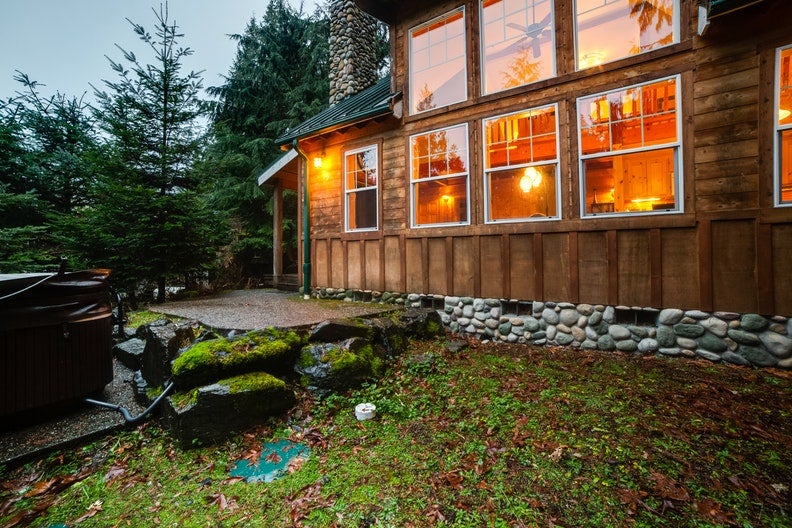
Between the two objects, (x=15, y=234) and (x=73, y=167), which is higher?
(x=73, y=167)

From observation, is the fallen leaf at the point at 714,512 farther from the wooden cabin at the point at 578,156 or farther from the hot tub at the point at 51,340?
the hot tub at the point at 51,340

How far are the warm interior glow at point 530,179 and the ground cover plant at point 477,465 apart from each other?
3.01 metres

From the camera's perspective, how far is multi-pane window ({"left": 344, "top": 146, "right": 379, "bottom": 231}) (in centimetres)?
692

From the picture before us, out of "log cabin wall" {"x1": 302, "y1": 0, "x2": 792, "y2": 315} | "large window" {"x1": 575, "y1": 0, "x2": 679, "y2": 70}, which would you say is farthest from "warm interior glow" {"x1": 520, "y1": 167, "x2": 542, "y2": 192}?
"large window" {"x1": 575, "y1": 0, "x2": 679, "y2": 70}

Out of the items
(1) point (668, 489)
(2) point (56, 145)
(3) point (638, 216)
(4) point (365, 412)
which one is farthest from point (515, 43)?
(2) point (56, 145)

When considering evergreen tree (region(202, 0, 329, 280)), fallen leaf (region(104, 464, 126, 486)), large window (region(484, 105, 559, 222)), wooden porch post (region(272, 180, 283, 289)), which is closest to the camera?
fallen leaf (region(104, 464, 126, 486))

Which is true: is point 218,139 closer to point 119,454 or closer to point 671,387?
point 119,454

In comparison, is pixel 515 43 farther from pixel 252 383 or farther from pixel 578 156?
pixel 252 383

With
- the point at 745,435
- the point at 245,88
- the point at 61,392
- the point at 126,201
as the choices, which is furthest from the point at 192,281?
the point at 745,435

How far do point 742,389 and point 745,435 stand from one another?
114 centimetres

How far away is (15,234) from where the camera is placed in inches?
303

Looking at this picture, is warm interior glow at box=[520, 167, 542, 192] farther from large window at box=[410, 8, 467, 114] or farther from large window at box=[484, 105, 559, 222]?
large window at box=[410, 8, 467, 114]

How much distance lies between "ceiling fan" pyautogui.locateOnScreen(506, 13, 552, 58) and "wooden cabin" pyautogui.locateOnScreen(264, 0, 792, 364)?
0.06 ft

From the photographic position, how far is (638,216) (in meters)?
4.42
